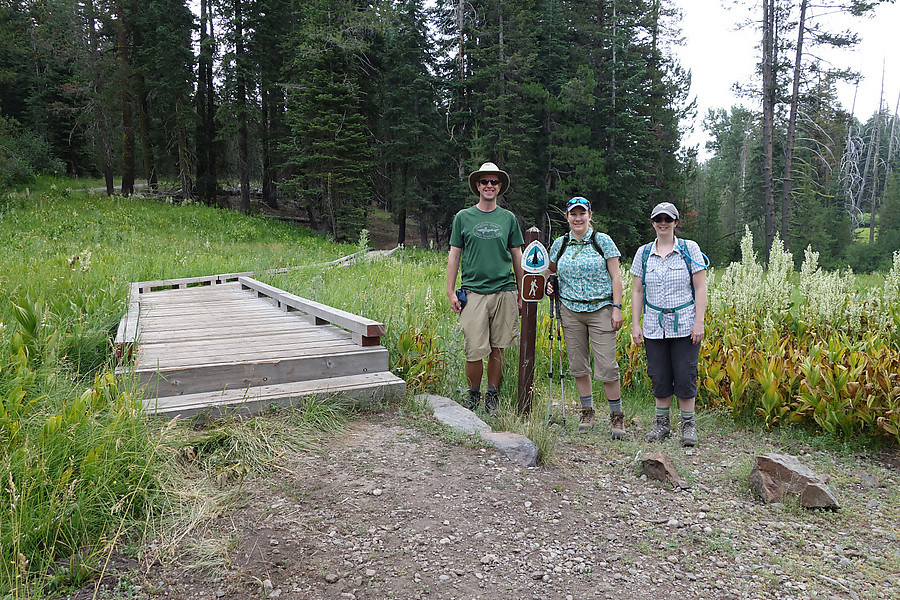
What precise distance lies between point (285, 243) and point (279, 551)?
63.4ft

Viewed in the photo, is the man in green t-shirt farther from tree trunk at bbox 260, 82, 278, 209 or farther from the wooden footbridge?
tree trunk at bbox 260, 82, 278, 209

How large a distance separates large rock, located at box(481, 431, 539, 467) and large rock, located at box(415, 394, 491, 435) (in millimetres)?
171

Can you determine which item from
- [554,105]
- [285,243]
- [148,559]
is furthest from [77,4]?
[148,559]

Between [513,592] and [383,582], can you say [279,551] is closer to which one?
[383,582]

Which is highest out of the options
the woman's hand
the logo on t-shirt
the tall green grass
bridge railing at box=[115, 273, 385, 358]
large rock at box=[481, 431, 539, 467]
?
the logo on t-shirt

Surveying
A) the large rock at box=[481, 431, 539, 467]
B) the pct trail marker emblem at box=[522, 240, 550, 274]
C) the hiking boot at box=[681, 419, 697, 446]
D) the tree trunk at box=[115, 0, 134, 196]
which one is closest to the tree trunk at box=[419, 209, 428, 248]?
the tree trunk at box=[115, 0, 134, 196]

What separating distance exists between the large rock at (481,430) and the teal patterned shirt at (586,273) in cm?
129

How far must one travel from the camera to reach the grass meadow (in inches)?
105

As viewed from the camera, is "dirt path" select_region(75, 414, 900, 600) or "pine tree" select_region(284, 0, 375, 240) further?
"pine tree" select_region(284, 0, 375, 240)

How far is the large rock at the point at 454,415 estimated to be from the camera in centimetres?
436

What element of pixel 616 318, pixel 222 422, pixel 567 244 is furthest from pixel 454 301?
pixel 222 422

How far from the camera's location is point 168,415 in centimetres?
388

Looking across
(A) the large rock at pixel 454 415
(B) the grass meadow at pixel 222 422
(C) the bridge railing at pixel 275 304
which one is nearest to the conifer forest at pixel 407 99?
(C) the bridge railing at pixel 275 304

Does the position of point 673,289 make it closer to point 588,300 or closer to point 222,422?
point 588,300
